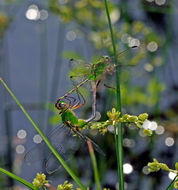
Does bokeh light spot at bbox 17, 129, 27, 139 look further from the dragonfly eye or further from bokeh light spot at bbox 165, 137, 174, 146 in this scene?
the dragonfly eye

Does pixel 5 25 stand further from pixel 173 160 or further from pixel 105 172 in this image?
pixel 173 160

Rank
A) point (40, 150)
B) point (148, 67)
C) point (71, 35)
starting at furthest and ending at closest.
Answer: point (71, 35) → point (148, 67) → point (40, 150)

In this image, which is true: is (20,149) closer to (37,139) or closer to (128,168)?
(37,139)

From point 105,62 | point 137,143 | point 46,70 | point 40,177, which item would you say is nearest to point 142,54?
point 137,143

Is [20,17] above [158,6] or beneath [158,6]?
above

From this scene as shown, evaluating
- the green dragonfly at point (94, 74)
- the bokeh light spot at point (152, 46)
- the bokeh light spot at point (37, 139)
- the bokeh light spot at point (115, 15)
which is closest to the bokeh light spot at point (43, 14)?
the bokeh light spot at point (115, 15)

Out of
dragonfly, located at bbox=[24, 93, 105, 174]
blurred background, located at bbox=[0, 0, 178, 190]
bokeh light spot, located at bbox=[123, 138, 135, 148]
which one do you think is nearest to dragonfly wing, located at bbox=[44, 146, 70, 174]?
dragonfly, located at bbox=[24, 93, 105, 174]

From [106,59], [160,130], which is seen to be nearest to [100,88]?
[160,130]
